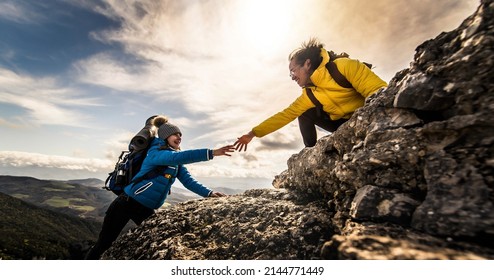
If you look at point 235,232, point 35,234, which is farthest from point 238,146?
point 35,234

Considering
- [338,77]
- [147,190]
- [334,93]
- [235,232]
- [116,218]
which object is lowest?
[235,232]

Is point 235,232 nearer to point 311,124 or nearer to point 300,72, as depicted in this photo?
point 311,124

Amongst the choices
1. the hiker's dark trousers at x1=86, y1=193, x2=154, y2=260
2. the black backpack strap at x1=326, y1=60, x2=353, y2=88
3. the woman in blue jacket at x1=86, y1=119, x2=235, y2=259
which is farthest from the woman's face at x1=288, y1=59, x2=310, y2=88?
the hiker's dark trousers at x1=86, y1=193, x2=154, y2=260

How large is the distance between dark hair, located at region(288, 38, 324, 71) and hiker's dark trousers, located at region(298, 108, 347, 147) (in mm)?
1527

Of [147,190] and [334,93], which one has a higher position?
[334,93]

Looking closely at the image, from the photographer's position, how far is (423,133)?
Result: 3.68m

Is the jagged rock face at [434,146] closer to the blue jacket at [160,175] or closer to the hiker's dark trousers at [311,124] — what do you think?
the hiker's dark trousers at [311,124]

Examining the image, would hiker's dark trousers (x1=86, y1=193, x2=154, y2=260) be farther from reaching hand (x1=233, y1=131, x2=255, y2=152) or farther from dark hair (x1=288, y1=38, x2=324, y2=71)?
dark hair (x1=288, y1=38, x2=324, y2=71)

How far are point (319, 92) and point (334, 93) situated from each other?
44 centimetres

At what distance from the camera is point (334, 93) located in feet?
22.7

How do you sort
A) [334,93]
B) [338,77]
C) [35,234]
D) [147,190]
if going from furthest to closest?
[35,234] < [147,190] < [334,93] < [338,77]

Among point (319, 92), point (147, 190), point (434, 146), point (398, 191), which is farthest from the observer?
point (319, 92)

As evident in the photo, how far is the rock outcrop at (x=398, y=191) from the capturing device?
2832 mm

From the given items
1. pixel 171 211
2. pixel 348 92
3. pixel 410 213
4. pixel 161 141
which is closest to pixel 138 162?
pixel 161 141
